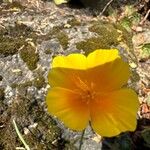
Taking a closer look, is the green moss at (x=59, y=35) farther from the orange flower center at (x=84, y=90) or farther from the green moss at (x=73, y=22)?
the orange flower center at (x=84, y=90)

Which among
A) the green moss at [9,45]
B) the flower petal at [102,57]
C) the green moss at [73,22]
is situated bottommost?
the green moss at [9,45]

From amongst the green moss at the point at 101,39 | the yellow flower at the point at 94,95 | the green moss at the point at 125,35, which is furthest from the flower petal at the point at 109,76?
the green moss at the point at 125,35

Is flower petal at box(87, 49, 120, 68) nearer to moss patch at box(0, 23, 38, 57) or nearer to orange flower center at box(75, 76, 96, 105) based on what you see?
orange flower center at box(75, 76, 96, 105)

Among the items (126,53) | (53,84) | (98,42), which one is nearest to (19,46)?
(98,42)

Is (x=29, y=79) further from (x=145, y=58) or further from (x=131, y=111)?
A: (x=131, y=111)

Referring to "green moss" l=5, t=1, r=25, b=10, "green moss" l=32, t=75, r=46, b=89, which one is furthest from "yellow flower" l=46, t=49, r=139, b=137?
"green moss" l=5, t=1, r=25, b=10

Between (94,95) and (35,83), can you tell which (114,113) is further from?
(35,83)
